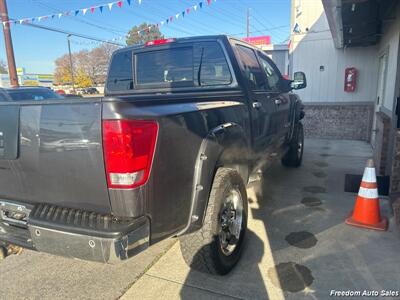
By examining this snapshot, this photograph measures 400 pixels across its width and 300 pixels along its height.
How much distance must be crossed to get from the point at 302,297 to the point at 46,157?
6.70ft

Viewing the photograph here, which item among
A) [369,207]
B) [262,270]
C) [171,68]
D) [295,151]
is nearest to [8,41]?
[171,68]

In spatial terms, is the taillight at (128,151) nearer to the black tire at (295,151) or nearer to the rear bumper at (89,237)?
the rear bumper at (89,237)

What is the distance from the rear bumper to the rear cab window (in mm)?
1872

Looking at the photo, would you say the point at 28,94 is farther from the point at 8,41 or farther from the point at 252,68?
the point at 252,68

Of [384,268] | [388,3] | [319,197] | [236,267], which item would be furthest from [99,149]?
[388,3]

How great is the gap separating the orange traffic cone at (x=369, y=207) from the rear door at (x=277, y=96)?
124 cm

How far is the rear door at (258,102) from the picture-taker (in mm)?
3239

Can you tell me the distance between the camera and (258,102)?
3338 millimetres

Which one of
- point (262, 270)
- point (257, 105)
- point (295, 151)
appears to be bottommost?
point (262, 270)

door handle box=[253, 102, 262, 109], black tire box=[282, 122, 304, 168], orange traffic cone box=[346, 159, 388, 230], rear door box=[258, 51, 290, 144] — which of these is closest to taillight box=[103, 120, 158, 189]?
door handle box=[253, 102, 262, 109]

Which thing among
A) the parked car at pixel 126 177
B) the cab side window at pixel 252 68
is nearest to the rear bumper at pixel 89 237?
the parked car at pixel 126 177

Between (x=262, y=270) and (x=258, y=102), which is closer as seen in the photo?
(x=262, y=270)

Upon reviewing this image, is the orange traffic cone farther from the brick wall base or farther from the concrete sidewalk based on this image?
the brick wall base

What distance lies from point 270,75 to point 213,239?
8.86 feet
